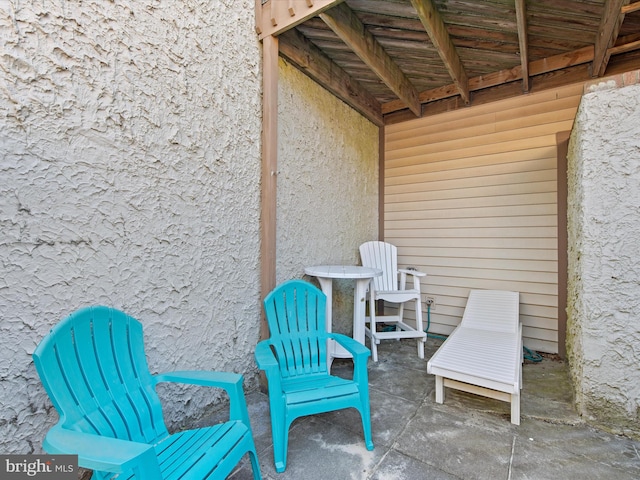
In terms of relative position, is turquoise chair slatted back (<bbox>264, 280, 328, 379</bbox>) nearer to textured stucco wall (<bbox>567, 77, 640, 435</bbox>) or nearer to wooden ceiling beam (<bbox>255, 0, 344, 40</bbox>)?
textured stucco wall (<bbox>567, 77, 640, 435</bbox>)

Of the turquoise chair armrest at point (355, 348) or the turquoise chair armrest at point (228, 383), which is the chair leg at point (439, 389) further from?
the turquoise chair armrest at point (228, 383)

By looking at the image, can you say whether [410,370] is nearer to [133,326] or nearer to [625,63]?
[133,326]

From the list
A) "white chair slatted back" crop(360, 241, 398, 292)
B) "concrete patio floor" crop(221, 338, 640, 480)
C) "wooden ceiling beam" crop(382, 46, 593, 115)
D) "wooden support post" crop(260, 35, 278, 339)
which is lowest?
"concrete patio floor" crop(221, 338, 640, 480)

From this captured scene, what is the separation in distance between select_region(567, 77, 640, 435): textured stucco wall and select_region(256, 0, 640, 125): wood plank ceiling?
96 centimetres

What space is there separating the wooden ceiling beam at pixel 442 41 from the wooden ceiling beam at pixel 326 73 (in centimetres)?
105

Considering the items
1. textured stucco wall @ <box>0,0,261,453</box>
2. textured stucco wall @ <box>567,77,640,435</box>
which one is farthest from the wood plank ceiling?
textured stucco wall @ <box>567,77,640,435</box>

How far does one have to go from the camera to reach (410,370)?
2906 millimetres

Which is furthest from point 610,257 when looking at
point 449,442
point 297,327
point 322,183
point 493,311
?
point 322,183

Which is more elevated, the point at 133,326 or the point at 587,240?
the point at 587,240

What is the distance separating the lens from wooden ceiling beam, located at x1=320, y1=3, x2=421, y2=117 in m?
2.38

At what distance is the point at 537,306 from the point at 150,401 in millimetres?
3727

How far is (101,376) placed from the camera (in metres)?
1.34

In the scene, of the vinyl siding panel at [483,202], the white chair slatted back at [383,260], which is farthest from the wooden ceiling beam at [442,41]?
the white chair slatted back at [383,260]

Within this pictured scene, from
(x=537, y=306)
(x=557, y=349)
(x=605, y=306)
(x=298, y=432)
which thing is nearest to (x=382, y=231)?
(x=537, y=306)
